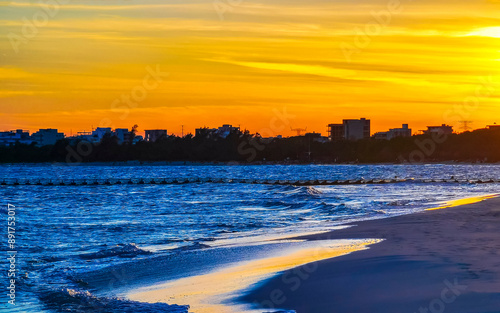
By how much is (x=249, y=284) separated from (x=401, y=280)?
268 centimetres

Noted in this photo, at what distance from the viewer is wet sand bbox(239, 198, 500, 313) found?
9.13 m

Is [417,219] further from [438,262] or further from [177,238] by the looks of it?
[438,262]

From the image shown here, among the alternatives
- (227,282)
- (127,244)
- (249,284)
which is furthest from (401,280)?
(127,244)

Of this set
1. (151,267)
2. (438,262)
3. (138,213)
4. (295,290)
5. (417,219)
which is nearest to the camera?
(295,290)

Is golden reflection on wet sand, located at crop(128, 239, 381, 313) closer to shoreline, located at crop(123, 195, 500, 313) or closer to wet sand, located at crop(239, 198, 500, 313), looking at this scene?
shoreline, located at crop(123, 195, 500, 313)

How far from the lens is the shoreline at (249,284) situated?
10.2 meters

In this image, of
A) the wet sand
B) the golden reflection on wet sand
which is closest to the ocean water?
the golden reflection on wet sand

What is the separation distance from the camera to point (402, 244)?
1515 cm

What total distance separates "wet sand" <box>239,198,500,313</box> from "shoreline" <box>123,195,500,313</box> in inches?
1.4

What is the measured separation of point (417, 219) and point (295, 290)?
Answer: 40.0ft

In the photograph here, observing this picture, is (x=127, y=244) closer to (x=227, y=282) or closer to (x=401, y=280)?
(x=227, y=282)

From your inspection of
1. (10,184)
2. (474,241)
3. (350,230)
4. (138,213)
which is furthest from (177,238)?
(10,184)

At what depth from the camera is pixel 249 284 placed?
38.2 feet

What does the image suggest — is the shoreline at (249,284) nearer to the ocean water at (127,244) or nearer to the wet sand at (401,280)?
the wet sand at (401,280)
